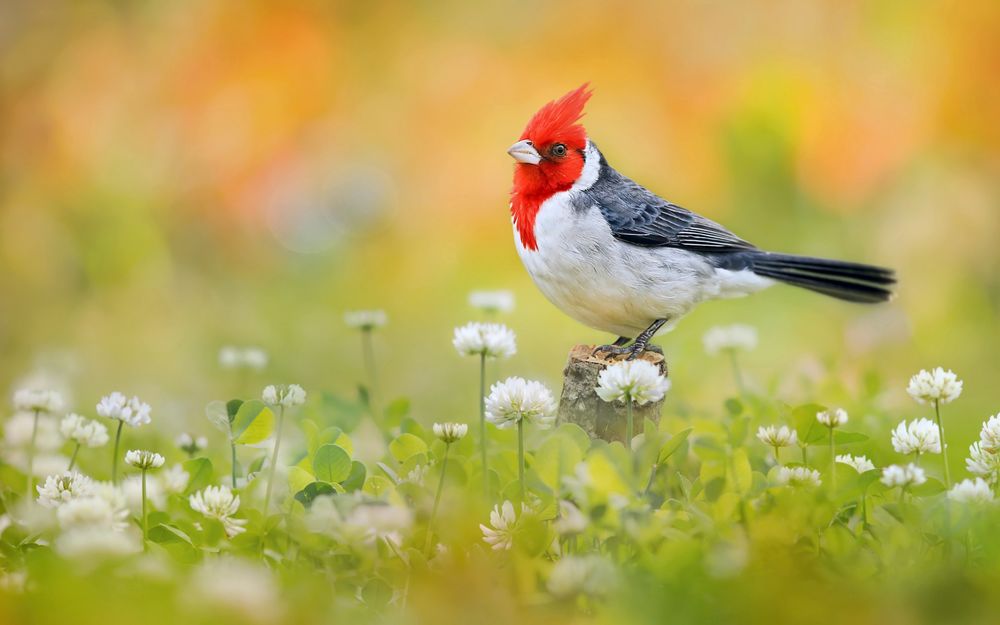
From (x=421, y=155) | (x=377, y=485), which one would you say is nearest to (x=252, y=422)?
(x=377, y=485)

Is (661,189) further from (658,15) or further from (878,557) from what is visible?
(878,557)

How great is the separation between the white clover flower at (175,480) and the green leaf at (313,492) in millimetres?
307

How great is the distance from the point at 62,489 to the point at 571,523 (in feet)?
3.09

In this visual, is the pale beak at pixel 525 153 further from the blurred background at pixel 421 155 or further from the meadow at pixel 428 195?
the blurred background at pixel 421 155

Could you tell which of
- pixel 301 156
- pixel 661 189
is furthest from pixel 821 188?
pixel 301 156

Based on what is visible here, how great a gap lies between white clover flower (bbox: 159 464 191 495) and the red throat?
1.16 metres

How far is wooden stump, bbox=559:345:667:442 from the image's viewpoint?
92.7 inches

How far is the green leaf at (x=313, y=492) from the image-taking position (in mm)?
1935

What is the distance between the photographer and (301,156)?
6352mm

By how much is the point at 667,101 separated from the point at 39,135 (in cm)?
377

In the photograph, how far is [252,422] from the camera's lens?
6.77 feet

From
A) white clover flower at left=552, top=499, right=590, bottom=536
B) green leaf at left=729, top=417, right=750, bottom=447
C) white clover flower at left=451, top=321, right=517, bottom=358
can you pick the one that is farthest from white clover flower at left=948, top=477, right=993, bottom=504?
white clover flower at left=451, top=321, right=517, bottom=358

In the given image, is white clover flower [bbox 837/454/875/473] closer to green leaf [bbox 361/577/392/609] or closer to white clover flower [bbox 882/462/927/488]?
white clover flower [bbox 882/462/927/488]

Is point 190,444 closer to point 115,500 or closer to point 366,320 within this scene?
point 366,320
